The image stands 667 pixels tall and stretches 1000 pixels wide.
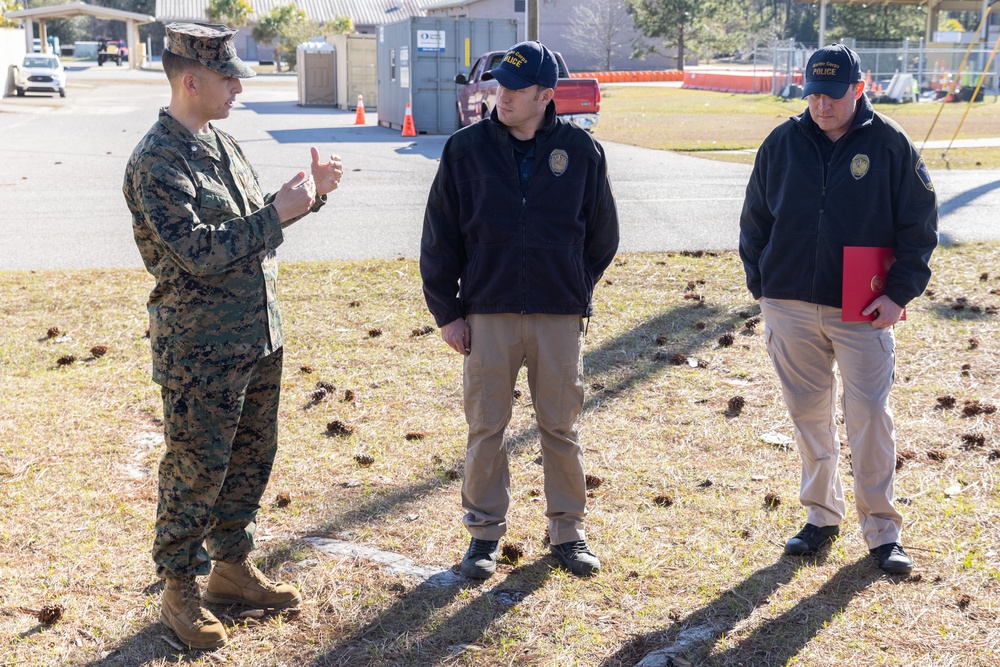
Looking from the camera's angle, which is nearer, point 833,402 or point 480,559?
point 480,559

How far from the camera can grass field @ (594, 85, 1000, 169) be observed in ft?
65.9

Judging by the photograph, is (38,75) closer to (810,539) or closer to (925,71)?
(925,71)

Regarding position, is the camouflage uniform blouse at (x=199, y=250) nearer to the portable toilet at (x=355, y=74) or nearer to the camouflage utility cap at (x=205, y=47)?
the camouflage utility cap at (x=205, y=47)

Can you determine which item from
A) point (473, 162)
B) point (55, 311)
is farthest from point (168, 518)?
point (55, 311)

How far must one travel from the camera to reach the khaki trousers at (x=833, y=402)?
13.5ft

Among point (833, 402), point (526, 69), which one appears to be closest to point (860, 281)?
point (833, 402)

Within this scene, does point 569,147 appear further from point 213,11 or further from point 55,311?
point 213,11

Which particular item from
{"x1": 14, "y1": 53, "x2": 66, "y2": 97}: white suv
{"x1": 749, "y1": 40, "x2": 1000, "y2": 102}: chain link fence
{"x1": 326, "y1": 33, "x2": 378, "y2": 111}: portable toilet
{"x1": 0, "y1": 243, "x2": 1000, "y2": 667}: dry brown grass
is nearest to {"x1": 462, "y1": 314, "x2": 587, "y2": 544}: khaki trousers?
{"x1": 0, "y1": 243, "x2": 1000, "y2": 667}: dry brown grass

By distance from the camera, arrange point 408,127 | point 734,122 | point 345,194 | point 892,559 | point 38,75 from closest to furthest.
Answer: point 892,559 → point 345,194 → point 408,127 → point 734,122 → point 38,75

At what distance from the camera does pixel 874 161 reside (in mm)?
4023

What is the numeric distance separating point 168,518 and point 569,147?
200 centimetres

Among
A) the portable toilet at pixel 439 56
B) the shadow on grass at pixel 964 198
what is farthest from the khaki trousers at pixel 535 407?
the portable toilet at pixel 439 56

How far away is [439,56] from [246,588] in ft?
72.4

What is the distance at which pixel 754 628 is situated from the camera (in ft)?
12.2
